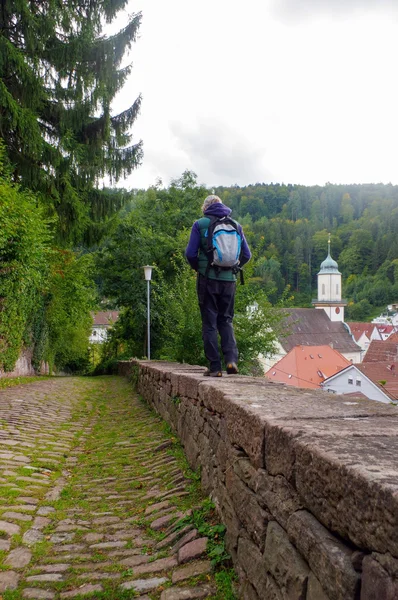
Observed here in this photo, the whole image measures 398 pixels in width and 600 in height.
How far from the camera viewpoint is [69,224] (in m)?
14.7

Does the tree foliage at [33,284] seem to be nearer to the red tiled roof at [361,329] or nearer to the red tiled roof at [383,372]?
the red tiled roof at [383,372]

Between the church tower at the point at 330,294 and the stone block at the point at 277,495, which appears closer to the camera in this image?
the stone block at the point at 277,495

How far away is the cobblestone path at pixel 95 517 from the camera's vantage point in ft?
8.80

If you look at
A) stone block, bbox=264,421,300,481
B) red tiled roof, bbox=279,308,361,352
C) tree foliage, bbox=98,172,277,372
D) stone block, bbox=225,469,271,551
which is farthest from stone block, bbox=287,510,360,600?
red tiled roof, bbox=279,308,361,352

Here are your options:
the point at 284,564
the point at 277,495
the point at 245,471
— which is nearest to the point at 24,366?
the point at 245,471

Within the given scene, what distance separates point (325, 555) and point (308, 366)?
4123cm

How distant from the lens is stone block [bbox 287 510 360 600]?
1353 millimetres

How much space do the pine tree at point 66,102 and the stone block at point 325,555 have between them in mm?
12190

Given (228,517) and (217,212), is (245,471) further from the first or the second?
(217,212)

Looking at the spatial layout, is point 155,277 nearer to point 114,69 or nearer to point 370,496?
point 114,69

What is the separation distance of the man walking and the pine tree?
9.16 m

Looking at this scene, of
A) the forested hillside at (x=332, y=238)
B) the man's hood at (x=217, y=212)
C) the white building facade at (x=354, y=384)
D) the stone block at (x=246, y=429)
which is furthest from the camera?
the forested hillside at (x=332, y=238)

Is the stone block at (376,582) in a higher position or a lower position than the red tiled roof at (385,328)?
lower

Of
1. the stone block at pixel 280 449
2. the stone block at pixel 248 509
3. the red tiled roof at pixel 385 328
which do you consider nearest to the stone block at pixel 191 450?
the stone block at pixel 248 509
